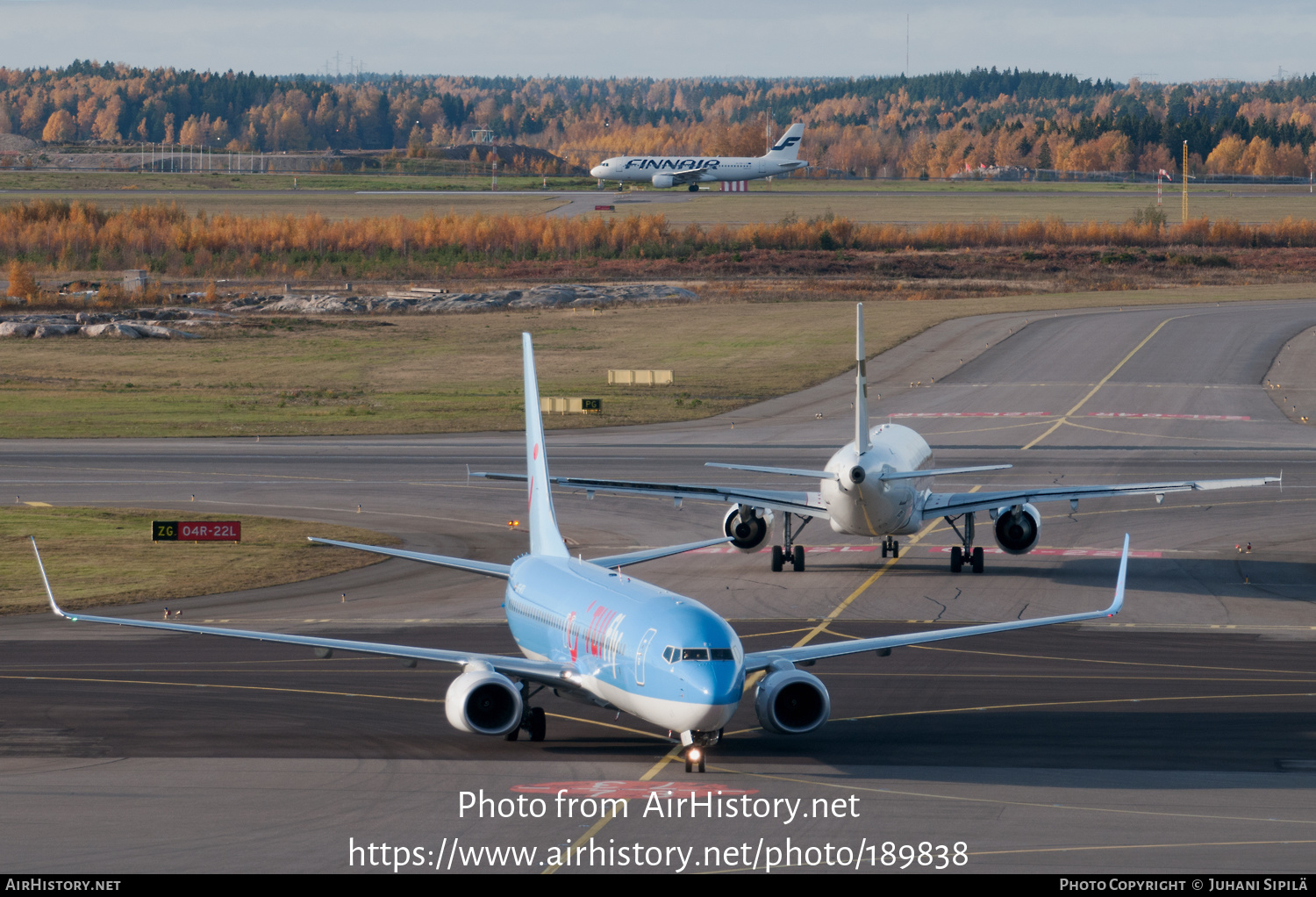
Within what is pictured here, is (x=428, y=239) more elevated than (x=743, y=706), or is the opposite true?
(x=428, y=239)

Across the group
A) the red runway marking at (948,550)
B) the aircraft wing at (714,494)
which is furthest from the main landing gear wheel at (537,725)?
the red runway marking at (948,550)

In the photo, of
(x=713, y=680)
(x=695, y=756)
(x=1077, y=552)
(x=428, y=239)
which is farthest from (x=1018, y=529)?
(x=428, y=239)

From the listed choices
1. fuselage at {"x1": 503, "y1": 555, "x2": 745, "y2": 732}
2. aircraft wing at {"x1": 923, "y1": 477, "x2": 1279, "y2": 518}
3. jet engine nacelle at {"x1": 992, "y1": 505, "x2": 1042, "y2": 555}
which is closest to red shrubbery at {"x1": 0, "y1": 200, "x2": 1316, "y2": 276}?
jet engine nacelle at {"x1": 992, "y1": 505, "x2": 1042, "y2": 555}

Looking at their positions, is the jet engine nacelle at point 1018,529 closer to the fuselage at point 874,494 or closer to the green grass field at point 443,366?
the fuselage at point 874,494

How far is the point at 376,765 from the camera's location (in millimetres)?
30188

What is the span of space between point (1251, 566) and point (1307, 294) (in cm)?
10127

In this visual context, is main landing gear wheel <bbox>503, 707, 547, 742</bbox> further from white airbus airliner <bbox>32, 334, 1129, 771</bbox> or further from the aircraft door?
the aircraft door

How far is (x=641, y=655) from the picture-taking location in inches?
1089

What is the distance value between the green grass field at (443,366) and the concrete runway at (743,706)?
41.0ft

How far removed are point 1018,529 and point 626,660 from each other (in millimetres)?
27720

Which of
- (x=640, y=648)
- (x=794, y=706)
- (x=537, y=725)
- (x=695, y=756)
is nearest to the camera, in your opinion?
(x=640, y=648)

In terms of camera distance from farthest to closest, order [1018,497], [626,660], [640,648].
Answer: [1018,497], [626,660], [640,648]

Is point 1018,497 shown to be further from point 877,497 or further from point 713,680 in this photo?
point 713,680

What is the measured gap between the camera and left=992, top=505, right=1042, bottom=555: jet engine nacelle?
172 feet
